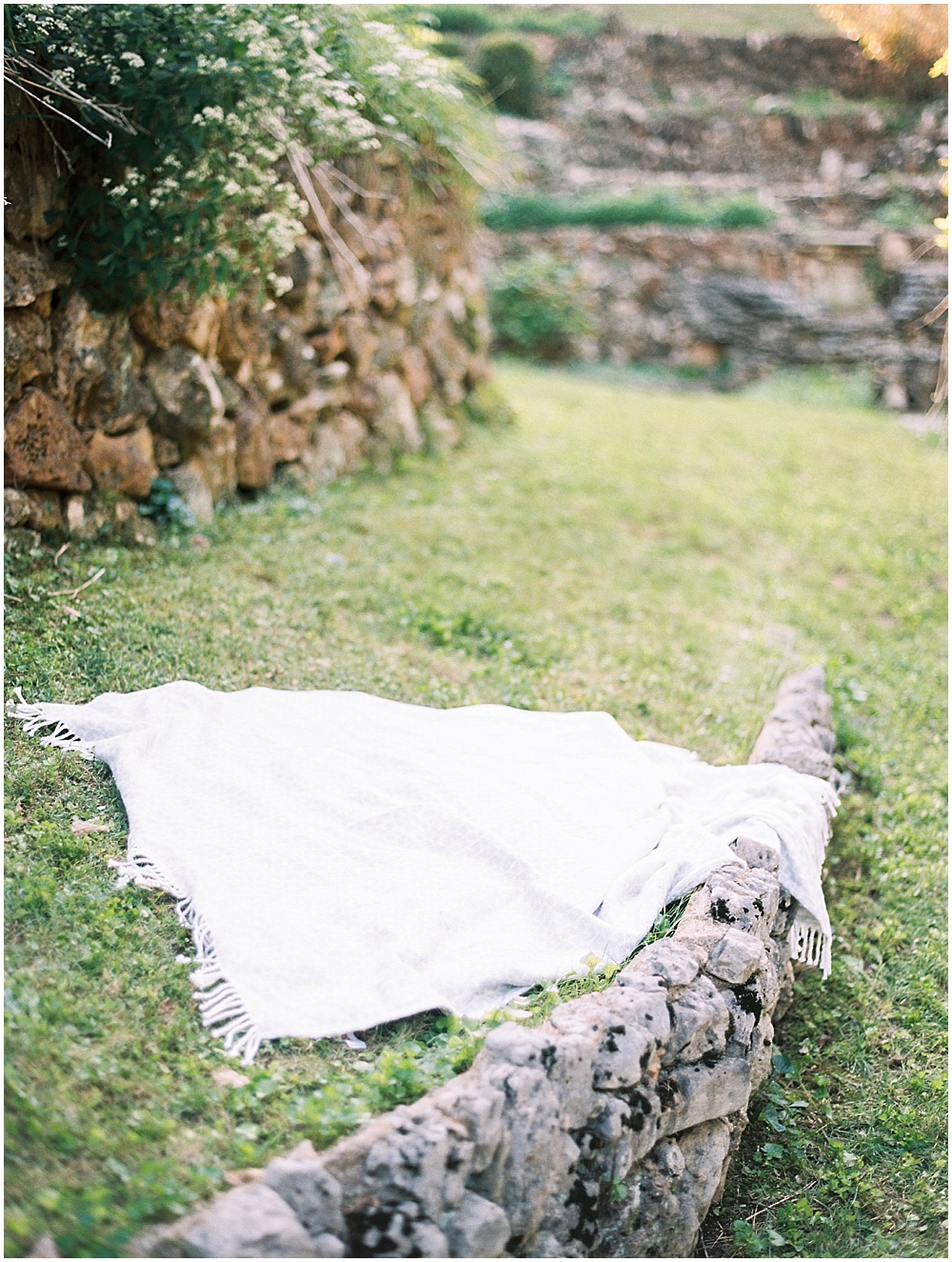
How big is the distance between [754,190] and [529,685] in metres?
11.5

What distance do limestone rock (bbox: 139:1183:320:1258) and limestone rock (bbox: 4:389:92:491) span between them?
3.12 metres

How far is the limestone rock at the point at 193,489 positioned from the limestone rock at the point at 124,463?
0.41 ft

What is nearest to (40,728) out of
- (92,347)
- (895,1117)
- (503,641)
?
(92,347)

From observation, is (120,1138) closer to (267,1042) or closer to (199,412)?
(267,1042)

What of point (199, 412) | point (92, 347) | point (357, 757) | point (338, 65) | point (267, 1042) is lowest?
point (267, 1042)

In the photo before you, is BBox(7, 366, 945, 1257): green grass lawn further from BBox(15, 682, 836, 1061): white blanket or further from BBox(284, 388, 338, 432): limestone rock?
BBox(284, 388, 338, 432): limestone rock

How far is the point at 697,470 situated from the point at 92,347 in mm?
4986

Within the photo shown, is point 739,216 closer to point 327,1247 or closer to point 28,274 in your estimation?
point 28,274

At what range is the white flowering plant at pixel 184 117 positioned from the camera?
148 inches

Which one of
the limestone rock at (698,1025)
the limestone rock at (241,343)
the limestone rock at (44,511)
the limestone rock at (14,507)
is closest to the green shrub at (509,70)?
the limestone rock at (241,343)

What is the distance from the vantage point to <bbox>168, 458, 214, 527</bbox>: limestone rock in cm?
497

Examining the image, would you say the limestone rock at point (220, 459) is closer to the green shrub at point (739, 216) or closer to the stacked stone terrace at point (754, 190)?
the stacked stone terrace at point (754, 190)

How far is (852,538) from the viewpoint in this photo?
7008 mm

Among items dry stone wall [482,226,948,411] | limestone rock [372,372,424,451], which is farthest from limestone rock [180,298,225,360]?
dry stone wall [482,226,948,411]
